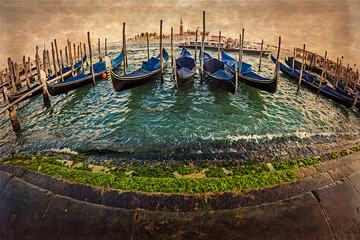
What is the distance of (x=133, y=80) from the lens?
7.42 m

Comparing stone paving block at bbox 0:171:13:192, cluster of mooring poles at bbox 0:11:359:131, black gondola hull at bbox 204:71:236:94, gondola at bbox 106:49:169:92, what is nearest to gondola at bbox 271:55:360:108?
cluster of mooring poles at bbox 0:11:359:131

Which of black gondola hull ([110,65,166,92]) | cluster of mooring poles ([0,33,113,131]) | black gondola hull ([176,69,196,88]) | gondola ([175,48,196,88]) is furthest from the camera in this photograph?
gondola ([175,48,196,88])

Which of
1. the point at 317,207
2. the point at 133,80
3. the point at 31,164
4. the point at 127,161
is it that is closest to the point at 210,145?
the point at 127,161

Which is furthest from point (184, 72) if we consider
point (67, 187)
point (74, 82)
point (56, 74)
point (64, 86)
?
point (67, 187)

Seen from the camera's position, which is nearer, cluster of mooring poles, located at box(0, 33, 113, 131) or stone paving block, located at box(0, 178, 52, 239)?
stone paving block, located at box(0, 178, 52, 239)

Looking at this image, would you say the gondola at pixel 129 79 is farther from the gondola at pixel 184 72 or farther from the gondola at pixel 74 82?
the gondola at pixel 74 82


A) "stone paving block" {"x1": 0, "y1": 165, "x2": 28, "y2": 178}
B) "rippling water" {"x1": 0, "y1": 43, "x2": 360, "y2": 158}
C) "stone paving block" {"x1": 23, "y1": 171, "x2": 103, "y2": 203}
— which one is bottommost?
"rippling water" {"x1": 0, "y1": 43, "x2": 360, "y2": 158}

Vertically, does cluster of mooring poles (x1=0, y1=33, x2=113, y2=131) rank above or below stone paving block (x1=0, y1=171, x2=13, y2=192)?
above

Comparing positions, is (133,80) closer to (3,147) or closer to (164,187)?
(3,147)

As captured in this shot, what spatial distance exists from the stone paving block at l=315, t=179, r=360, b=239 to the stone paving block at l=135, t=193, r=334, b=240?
14 cm

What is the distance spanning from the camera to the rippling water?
4.91m

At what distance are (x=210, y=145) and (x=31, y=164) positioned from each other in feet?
11.6

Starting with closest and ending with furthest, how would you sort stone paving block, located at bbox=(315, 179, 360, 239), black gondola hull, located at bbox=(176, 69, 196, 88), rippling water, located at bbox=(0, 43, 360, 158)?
1. stone paving block, located at bbox=(315, 179, 360, 239)
2. rippling water, located at bbox=(0, 43, 360, 158)
3. black gondola hull, located at bbox=(176, 69, 196, 88)

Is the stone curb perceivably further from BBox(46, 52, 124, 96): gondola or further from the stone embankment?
BBox(46, 52, 124, 96): gondola
